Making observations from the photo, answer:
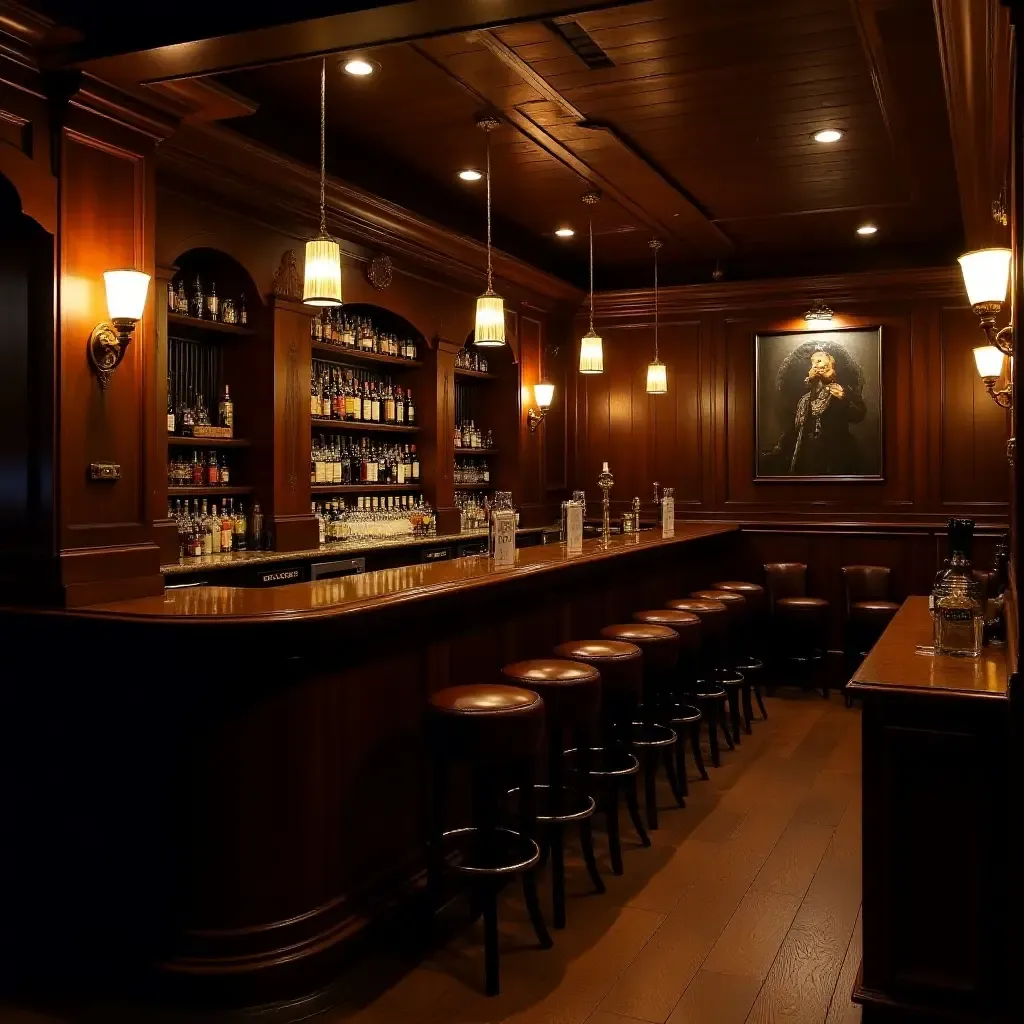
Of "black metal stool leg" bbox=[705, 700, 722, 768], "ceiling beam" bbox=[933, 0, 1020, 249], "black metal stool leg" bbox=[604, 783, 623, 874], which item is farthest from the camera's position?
"black metal stool leg" bbox=[705, 700, 722, 768]

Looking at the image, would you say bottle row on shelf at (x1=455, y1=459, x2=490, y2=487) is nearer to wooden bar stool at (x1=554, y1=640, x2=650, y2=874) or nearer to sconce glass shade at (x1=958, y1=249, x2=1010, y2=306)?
wooden bar stool at (x1=554, y1=640, x2=650, y2=874)

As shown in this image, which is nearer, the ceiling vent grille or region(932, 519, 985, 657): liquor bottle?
region(932, 519, 985, 657): liquor bottle

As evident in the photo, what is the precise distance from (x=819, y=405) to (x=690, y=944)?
5.52m

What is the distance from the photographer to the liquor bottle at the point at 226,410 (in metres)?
5.50

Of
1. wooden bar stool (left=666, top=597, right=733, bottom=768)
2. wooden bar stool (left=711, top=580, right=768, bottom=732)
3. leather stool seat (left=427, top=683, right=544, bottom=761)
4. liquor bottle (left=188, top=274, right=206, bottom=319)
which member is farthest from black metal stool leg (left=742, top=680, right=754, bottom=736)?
liquor bottle (left=188, top=274, right=206, bottom=319)

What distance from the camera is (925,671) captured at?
112 inches

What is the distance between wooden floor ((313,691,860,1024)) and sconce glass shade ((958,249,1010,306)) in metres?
2.30

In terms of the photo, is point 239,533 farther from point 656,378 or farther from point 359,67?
point 656,378

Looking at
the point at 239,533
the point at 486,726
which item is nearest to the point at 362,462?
the point at 239,533

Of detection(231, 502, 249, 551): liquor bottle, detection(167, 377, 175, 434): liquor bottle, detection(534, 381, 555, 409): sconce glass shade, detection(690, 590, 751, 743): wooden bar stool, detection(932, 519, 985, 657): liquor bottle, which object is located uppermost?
detection(534, 381, 555, 409): sconce glass shade

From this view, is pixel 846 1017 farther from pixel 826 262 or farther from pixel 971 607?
pixel 826 262

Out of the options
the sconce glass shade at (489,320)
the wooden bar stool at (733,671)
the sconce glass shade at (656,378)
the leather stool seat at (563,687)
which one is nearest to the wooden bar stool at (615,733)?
the leather stool seat at (563,687)

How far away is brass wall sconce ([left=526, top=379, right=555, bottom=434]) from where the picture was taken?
26.8 feet

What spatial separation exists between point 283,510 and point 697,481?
13.3ft
